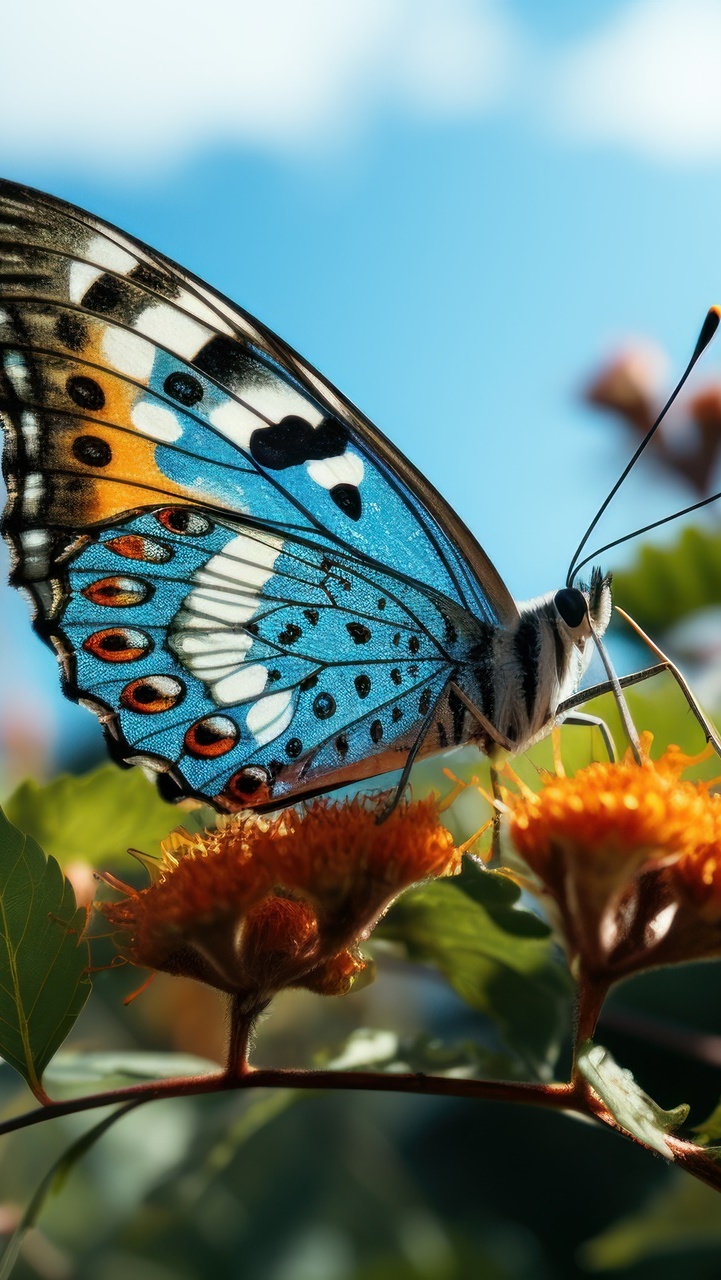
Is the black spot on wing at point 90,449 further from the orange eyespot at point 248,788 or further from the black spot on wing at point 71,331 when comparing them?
the orange eyespot at point 248,788

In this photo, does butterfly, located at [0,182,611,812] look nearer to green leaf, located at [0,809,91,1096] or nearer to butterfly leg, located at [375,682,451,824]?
butterfly leg, located at [375,682,451,824]

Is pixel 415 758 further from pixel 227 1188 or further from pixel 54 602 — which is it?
pixel 227 1188

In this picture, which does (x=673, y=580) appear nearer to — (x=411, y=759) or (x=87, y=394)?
(x=411, y=759)

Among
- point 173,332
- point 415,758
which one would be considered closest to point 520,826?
point 415,758

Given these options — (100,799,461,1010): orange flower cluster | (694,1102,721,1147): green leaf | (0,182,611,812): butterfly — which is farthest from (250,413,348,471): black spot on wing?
(694,1102,721,1147): green leaf

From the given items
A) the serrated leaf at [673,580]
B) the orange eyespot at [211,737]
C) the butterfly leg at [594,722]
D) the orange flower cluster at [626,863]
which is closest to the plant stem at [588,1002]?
the orange flower cluster at [626,863]
